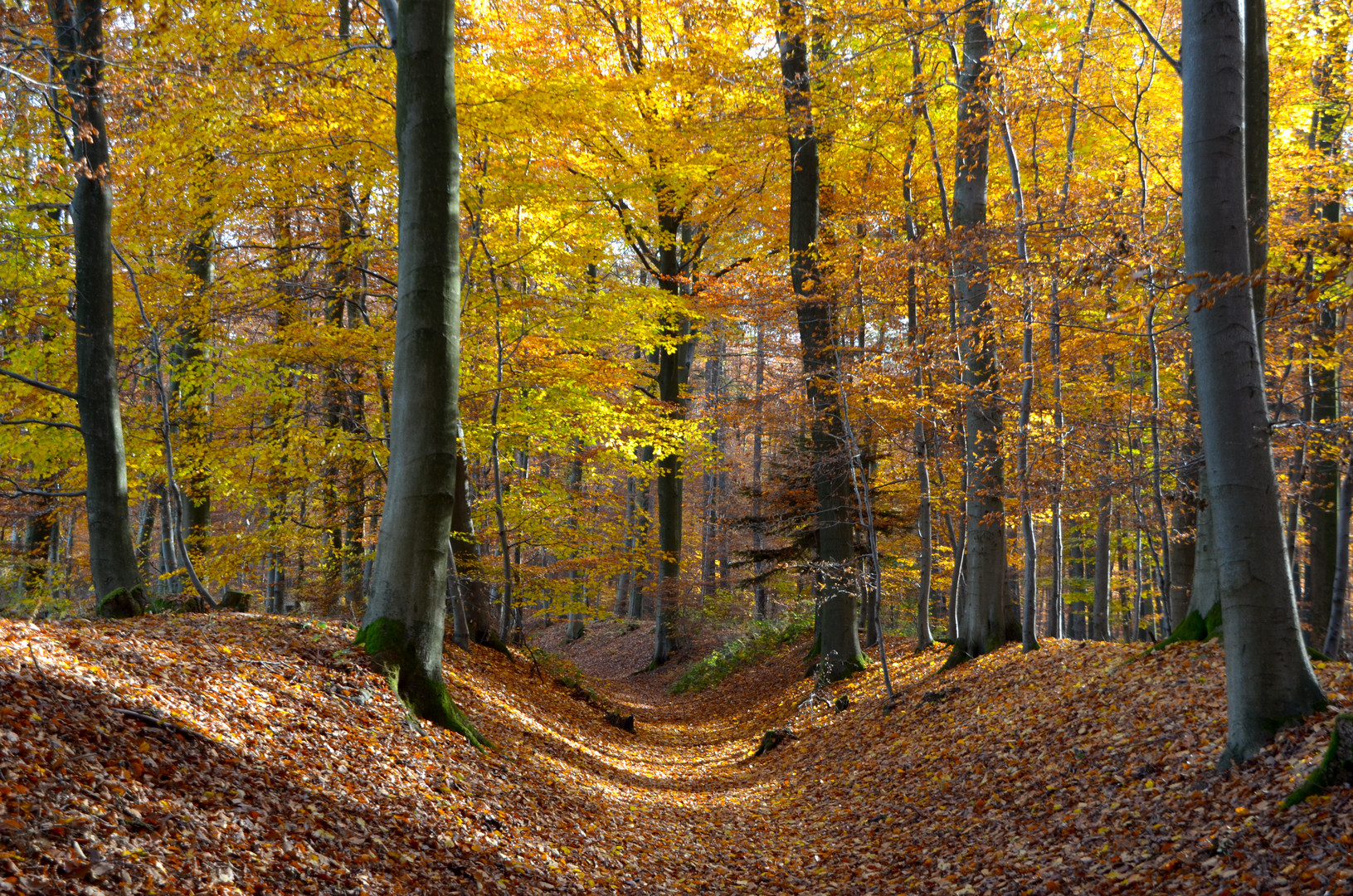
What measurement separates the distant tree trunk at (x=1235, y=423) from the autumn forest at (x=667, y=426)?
27mm

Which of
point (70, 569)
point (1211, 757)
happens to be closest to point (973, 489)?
point (1211, 757)

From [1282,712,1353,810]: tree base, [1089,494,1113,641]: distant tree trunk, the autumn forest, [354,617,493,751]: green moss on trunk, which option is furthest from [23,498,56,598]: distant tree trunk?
[1089,494,1113,641]: distant tree trunk

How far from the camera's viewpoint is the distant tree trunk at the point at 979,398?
975 centimetres

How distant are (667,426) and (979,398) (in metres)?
5.53

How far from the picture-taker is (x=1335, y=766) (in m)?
4.16

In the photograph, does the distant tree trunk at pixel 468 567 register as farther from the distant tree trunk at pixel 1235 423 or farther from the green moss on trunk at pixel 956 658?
the distant tree trunk at pixel 1235 423

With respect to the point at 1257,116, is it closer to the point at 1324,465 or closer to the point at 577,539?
the point at 1324,465

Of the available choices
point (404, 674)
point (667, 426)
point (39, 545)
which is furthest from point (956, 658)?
point (39, 545)

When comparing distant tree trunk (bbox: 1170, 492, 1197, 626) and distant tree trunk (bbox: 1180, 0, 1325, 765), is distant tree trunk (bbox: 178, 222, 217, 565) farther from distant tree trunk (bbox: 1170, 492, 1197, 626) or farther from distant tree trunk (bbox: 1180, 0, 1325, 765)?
distant tree trunk (bbox: 1170, 492, 1197, 626)

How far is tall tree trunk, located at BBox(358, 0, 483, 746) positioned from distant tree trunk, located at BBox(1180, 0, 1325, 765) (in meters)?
5.49

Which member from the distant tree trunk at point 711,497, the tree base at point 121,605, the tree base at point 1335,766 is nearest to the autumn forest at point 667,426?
the tree base at point 1335,766

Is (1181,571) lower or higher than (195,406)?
lower

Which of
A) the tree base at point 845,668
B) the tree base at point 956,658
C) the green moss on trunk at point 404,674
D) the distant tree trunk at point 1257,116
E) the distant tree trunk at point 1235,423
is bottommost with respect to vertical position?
the tree base at point 845,668

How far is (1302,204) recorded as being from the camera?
1052 cm
